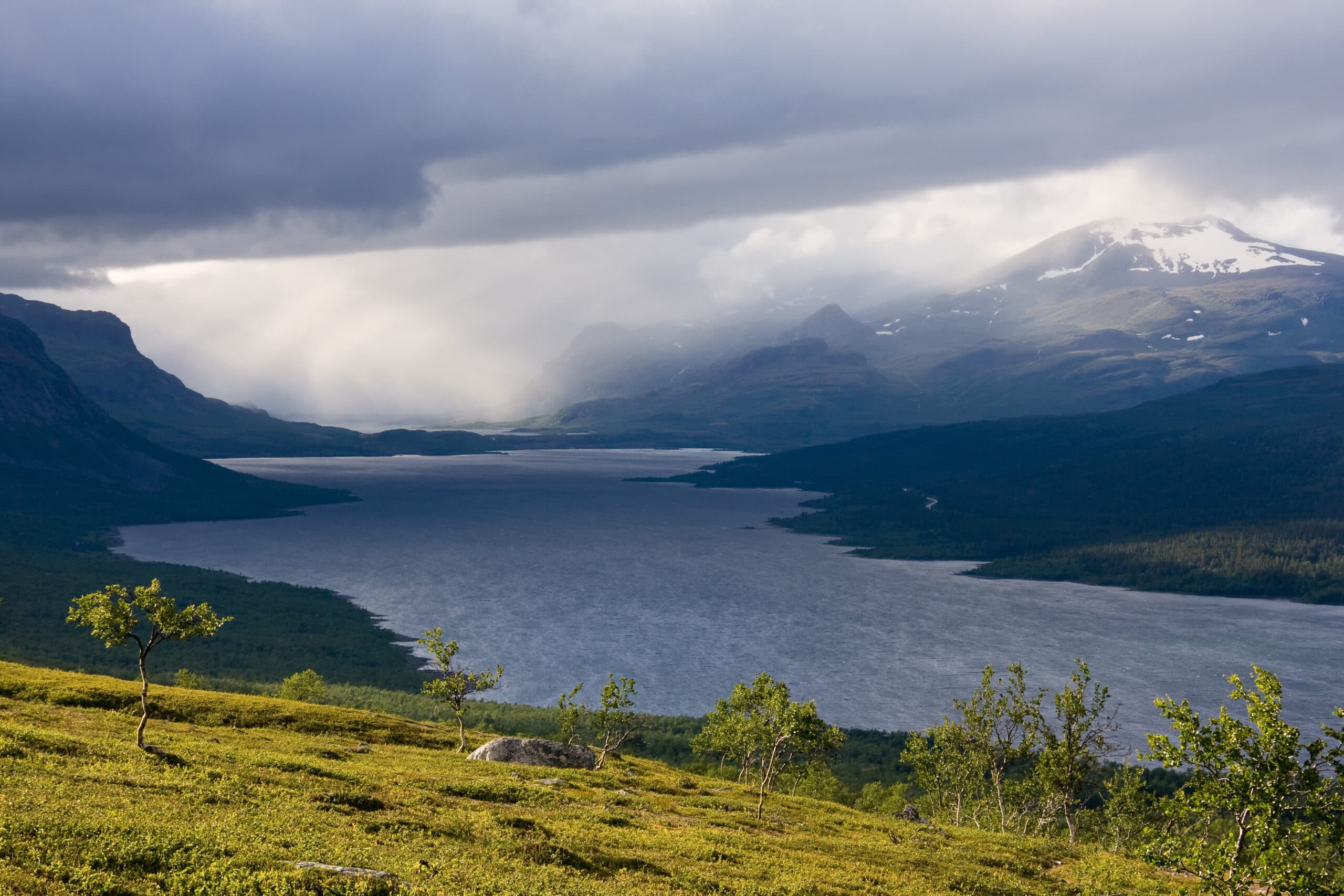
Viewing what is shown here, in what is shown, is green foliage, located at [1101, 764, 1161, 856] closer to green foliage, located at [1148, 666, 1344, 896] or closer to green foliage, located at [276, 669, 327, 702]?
green foliage, located at [1148, 666, 1344, 896]

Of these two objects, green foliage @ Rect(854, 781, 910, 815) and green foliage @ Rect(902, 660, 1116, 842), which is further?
green foliage @ Rect(854, 781, 910, 815)

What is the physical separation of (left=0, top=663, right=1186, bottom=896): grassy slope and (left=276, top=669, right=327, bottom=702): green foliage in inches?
2585

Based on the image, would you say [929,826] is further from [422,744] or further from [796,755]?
[796,755]

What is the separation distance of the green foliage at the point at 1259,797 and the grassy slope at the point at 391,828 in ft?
39.6

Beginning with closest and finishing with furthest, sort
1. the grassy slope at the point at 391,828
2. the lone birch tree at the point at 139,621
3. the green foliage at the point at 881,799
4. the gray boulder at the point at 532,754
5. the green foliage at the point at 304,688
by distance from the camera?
the grassy slope at the point at 391,828 < the lone birch tree at the point at 139,621 < the gray boulder at the point at 532,754 < the green foliage at the point at 881,799 < the green foliage at the point at 304,688

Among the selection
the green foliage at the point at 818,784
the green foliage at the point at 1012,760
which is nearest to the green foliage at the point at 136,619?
the green foliage at the point at 1012,760

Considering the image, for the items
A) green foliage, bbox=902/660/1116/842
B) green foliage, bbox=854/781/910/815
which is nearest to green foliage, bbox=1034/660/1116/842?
green foliage, bbox=902/660/1116/842

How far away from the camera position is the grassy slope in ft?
92.7

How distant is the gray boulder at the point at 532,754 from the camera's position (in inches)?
2817

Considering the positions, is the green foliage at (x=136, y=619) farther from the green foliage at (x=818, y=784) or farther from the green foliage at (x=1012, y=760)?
the green foliage at (x=818, y=784)

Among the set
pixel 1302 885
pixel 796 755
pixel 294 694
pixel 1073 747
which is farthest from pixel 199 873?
pixel 796 755

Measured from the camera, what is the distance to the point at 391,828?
39.8m

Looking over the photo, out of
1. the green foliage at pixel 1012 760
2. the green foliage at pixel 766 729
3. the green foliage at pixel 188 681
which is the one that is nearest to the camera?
the green foliage at pixel 766 729

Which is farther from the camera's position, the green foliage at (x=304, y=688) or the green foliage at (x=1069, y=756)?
the green foliage at (x=304, y=688)
